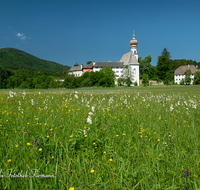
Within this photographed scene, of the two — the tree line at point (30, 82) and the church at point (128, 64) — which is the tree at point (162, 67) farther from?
the tree line at point (30, 82)

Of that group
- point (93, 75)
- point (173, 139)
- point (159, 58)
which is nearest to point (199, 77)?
point (159, 58)

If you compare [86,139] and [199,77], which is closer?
[86,139]

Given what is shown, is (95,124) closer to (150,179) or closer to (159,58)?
(150,179)

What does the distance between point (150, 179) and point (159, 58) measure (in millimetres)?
104942

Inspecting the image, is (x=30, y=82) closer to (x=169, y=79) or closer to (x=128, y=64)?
(x=128, y=64)

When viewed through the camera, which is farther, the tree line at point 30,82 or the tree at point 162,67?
the tree at point 162,67

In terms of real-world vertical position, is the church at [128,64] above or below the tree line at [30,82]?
above

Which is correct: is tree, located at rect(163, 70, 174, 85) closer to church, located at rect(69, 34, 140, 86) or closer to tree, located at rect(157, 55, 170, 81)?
tree, located at rect(157, 55, 170, 81)

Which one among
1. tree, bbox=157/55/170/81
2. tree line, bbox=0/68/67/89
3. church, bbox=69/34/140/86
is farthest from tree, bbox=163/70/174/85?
tree line, bbox=0/68/67/89

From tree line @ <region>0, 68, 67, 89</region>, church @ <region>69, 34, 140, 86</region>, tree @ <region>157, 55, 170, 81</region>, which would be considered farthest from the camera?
church @ <region>69, 34, 140, 86</region>

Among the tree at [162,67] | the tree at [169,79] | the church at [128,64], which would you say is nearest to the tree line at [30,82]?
the church at [128,64]

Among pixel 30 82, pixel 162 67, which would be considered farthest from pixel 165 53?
pixel 30 82

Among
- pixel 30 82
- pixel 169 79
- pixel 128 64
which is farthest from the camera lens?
pixel 128 64

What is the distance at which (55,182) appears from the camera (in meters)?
1.61
